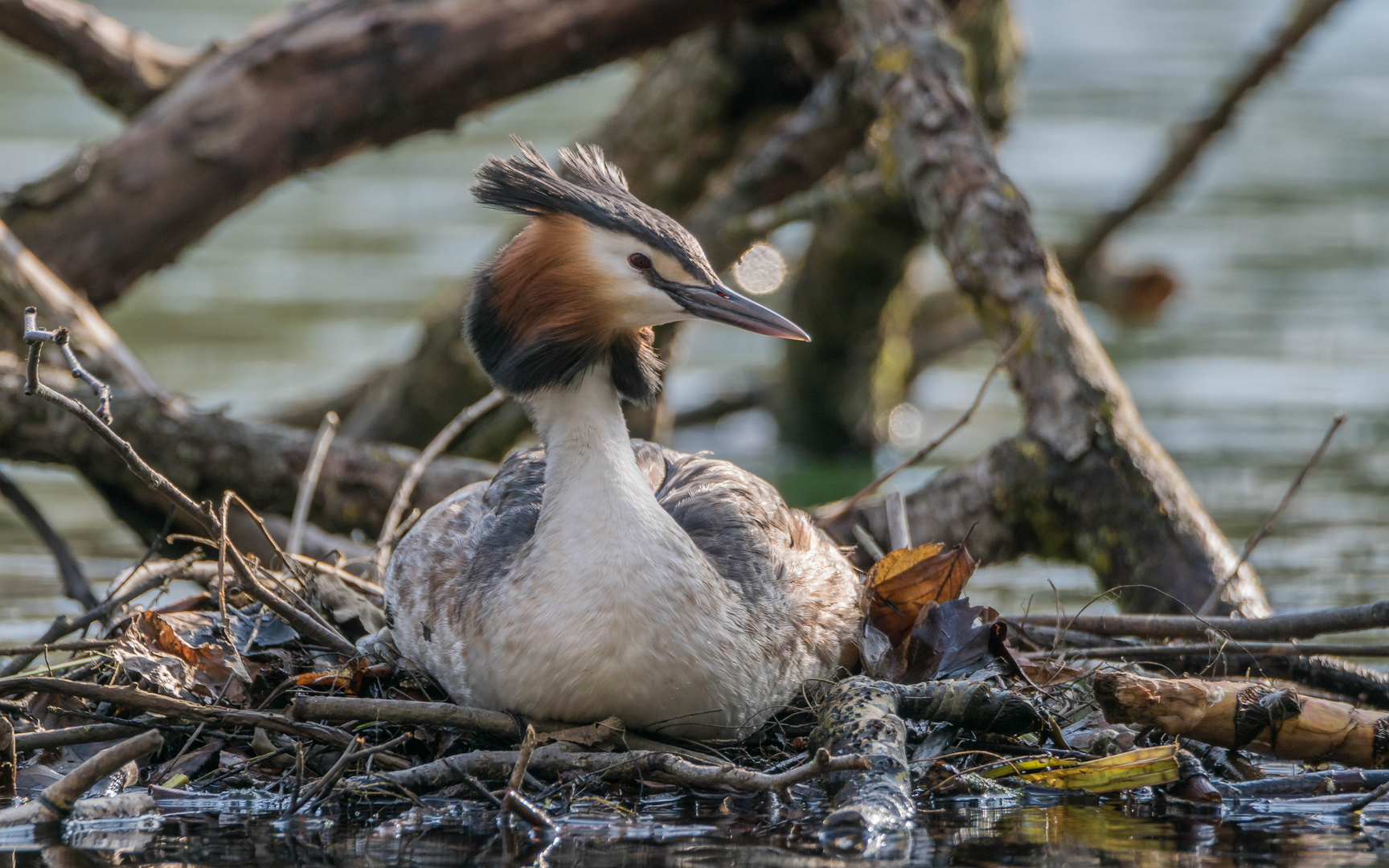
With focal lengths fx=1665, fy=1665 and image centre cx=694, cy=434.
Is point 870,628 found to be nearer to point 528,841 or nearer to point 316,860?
point 528,841

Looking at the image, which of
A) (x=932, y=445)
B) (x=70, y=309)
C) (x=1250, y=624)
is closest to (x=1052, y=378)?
(x=932, y=445)

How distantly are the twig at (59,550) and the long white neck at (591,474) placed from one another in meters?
2.38

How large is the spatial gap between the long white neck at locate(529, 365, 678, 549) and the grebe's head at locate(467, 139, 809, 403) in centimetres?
8

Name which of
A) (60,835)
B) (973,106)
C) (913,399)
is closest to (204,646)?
(60,835)

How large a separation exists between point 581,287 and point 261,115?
372 cm

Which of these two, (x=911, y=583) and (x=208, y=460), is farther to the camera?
(x=208, y=460)

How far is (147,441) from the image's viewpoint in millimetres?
7250

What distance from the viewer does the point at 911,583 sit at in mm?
5574

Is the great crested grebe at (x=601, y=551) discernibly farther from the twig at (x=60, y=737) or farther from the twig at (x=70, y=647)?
the twig at (x=60, y=737)

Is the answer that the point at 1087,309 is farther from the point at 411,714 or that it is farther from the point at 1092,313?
the point at 411,714

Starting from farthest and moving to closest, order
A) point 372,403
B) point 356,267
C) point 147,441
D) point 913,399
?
point 356,267
point 913,399
point 372,403
point 147,441

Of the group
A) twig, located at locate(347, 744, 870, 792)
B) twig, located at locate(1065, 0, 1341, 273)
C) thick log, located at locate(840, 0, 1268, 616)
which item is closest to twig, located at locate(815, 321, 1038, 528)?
thick log, located at locate(840, 0, 1268, 616)

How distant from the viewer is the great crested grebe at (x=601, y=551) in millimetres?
4750

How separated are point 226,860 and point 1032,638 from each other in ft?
9.61
